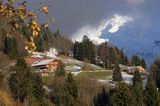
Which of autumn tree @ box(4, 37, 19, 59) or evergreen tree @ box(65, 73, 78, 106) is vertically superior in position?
autumn tree @ box(4, 37, 19, 59)

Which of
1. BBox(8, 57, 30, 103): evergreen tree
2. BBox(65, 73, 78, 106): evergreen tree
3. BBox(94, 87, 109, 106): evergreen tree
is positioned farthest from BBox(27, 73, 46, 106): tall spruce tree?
BBox(94, 87, 109, 106): evergreen tree

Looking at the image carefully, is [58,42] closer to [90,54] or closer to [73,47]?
[73,47]

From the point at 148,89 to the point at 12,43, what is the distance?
5539 centimetres

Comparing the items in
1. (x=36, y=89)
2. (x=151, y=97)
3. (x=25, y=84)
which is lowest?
(x=151, y=97)

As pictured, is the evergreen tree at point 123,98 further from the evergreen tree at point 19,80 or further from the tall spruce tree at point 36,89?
the evergreen tree at point 19,80

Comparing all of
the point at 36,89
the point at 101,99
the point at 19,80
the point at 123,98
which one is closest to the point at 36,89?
the point at 36,89

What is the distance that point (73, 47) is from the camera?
147 meters

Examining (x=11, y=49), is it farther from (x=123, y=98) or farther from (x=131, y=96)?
(x=123, y=98)

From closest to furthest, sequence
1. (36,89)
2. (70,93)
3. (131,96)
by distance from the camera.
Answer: (131,96) < (36,89) < (70,93)

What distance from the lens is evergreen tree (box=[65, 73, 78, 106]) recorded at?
5589 centimetres

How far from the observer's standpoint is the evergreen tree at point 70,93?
55894 mm

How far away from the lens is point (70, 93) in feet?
195

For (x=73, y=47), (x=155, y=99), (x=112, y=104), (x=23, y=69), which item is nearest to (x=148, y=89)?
(x=155, y=99)

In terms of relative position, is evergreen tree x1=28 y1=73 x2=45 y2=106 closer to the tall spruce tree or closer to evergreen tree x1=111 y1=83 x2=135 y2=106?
the tall spruce tree
